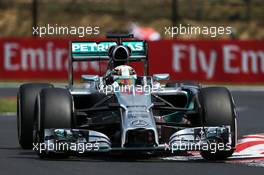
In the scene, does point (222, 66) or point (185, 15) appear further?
point (185, 15)

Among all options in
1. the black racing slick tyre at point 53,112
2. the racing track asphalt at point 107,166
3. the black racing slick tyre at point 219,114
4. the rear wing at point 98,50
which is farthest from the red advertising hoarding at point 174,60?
the black racing slick tyre at point 219,114

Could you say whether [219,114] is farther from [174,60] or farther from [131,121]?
[174,60]

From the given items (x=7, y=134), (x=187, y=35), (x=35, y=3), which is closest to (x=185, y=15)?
(x=187, y=35)

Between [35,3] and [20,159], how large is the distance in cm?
2270

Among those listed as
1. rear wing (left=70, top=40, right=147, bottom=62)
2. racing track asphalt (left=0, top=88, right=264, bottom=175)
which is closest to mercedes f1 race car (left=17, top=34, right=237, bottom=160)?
racing track asphalt (left=0, top=88, right=264, bottom=175)

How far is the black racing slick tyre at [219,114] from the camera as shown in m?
12.8

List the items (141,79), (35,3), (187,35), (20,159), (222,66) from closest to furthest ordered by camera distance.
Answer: (20,159) < (141,79) < (222,66) < (35,3) < (187,35)

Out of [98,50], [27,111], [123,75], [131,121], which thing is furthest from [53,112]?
[98,50]

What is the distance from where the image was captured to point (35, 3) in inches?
1401

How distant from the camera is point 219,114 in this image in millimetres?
12797

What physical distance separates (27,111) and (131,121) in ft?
8.09

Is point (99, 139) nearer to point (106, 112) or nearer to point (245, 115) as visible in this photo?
point (106, 112)

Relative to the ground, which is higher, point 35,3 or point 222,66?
point 35,3

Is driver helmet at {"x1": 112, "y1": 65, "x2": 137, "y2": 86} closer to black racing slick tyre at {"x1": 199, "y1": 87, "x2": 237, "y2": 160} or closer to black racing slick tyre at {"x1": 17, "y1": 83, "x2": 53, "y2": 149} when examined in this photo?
black racing slick tyre at {"x1": 17, "y1": 83, "x2": 53, "y2": 149}
